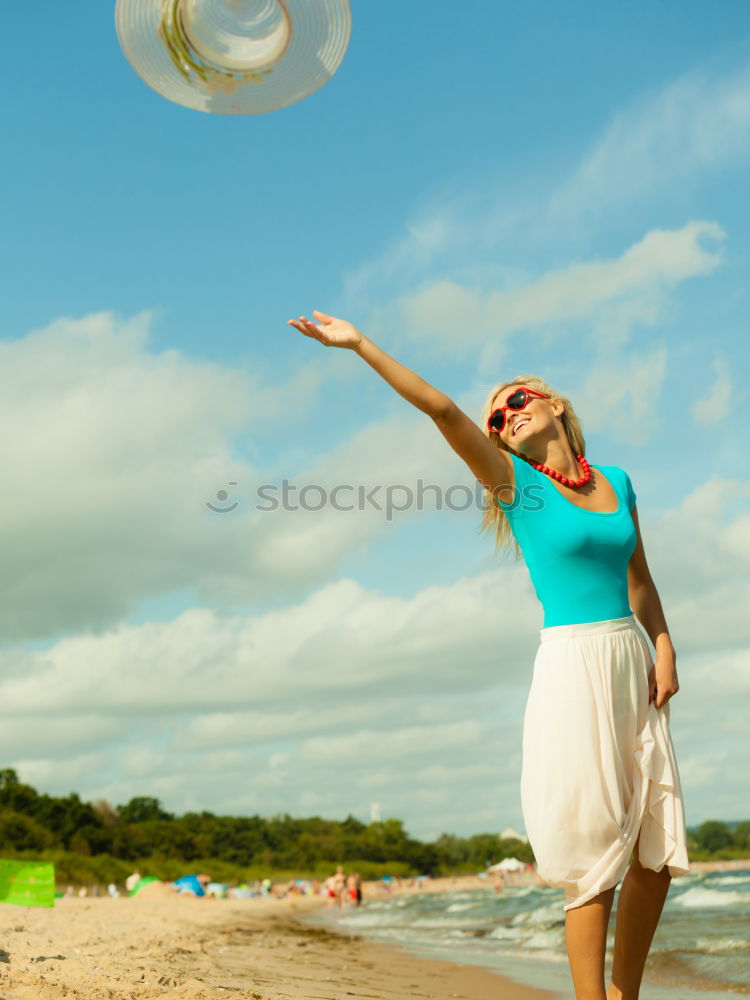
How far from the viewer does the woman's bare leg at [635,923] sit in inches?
109

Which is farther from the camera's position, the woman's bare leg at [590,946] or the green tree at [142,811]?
the green tree at [142,811]

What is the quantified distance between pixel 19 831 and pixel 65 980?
5439cm

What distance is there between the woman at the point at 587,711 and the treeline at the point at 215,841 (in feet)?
170

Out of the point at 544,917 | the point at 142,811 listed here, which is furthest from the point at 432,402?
the point at 142,811

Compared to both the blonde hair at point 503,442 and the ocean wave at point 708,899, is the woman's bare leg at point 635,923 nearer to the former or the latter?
the blonde hair at point 503,442

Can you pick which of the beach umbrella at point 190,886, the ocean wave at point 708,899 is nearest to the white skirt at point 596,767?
the ocean wave at point 708,899

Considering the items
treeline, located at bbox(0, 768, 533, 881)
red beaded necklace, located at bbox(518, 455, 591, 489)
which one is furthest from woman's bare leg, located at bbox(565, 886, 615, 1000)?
treeline, located at bbox(0, 768, 533, 881)

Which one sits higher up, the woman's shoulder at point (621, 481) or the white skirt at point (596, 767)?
the woman's shoulder at point (621, 481)

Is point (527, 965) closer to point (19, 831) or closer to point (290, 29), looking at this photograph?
point (290, 29)

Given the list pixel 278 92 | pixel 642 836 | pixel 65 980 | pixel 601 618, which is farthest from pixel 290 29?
pixel 65 980

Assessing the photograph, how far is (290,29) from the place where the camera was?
3.47 m

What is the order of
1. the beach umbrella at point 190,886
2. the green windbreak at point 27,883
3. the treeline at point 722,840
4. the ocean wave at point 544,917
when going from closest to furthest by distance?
the green windbreak at point 27,883
the ocean wave at point 544,917
the beach umbrella at point 190,886
the treeline at point 722,840

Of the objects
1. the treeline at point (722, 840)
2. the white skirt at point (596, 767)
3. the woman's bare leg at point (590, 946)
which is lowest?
the treeline at point (722, 840)

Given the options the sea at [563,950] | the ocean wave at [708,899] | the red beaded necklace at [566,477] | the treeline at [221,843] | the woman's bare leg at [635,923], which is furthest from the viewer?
the treeline at [221,843]
